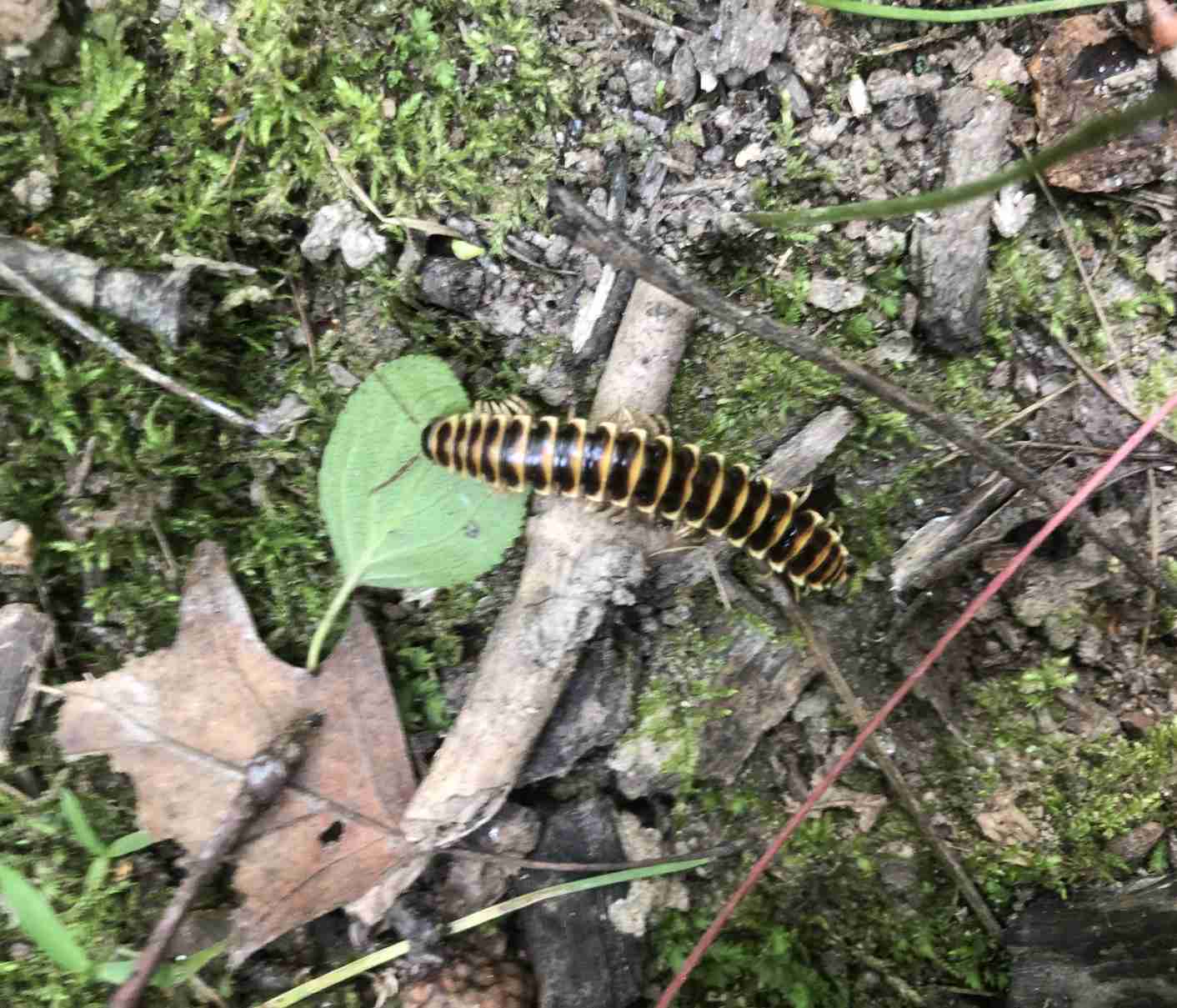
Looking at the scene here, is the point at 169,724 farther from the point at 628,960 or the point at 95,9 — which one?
the point at 95,9

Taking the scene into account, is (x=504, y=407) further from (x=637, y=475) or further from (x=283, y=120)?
(x=283, y=120)

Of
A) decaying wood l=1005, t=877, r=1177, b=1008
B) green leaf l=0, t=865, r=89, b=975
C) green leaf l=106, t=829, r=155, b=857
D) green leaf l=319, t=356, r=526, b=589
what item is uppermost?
green leaf l=319, t=356, r=526, b=589

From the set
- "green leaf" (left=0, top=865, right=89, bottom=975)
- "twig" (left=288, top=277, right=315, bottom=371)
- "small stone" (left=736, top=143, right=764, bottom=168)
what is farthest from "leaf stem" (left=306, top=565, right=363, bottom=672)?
"small stone" (left=736, top=143, right=764, bottom=168)

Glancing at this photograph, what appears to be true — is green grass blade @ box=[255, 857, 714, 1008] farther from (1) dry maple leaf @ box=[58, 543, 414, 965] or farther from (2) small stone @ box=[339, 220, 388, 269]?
(2) small stone @ box=[339, 220, 388, 269]

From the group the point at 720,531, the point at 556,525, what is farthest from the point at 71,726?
the point at 720,531

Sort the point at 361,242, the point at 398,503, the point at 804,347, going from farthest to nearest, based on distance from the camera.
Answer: the point at 398,503, the point at 361,242, the point at 804,347

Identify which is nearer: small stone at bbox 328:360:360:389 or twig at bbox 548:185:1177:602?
twig at bbox 548:185:1177:602

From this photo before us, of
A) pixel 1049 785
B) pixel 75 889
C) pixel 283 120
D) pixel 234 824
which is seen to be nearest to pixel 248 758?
pixel 234 824
